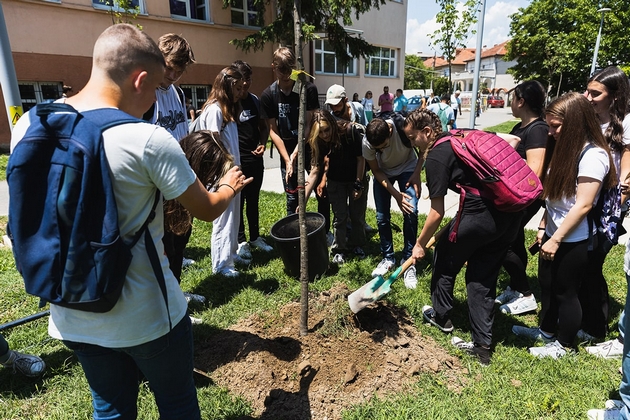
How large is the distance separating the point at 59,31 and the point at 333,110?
12.2 meters

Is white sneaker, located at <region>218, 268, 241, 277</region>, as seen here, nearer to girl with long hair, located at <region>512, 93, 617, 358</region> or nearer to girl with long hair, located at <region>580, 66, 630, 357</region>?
girl with long hair, located at <region>512, 93, 617, 358</region>

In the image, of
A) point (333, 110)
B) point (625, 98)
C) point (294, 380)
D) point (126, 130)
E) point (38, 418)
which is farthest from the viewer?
point (333, 110)

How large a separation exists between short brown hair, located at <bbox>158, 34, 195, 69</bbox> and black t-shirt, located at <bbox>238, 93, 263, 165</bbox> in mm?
1281

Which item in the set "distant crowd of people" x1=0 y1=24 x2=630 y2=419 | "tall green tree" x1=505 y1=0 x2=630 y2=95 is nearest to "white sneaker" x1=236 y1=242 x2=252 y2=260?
"distant crowd of people" x1=0 y1=24 x2=630 y2=419

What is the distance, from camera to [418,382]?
→ 257 cm

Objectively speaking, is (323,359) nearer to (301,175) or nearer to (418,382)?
(418,382)

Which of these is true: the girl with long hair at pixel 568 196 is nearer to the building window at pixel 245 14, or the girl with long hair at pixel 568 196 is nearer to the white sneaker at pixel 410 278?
the white sneaker at pixel 410 278

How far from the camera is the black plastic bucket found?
371cm

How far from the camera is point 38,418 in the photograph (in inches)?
90.5

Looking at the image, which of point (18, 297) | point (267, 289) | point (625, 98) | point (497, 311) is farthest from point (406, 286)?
point (18, 297)

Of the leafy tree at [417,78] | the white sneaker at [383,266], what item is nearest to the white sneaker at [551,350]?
the white sneaker at [383,266]

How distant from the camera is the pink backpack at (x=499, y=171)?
2.42 meters

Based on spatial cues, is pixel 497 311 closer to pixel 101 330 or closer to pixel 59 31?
pixel 101 330

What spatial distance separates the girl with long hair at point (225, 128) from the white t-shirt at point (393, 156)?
131 cm
